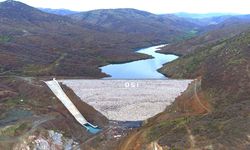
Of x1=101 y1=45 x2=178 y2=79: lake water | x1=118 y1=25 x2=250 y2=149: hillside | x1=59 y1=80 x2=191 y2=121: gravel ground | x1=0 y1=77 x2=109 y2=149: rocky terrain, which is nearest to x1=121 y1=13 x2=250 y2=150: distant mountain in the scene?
x1=118 y1=25 x2=250 y2=149: hillside

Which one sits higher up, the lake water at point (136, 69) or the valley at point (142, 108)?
the valley at point (142, 108)

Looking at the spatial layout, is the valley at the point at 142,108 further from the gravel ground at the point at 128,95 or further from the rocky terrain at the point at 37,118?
the rocky terrain at the point at 37,118

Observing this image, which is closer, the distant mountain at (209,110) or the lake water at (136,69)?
the distant mountain at (209,110)

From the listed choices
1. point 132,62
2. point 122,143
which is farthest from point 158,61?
point 122,143

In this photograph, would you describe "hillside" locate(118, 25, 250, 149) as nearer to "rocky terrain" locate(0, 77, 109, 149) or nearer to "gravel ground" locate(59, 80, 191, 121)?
"gravel ground" locate(59, 80, 191, 121)

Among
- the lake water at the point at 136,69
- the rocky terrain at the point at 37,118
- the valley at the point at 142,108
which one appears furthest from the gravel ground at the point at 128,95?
the lake water at the point at 136,69

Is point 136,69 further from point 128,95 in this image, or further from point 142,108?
point 142,108

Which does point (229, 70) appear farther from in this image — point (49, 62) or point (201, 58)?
point (49, 62)
